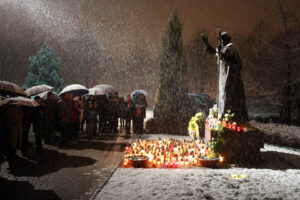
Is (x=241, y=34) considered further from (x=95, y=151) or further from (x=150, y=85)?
(x=95, y=151)

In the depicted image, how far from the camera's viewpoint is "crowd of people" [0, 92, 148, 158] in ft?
23.9

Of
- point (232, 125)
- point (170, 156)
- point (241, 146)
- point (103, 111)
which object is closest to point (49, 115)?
point (103, 111)

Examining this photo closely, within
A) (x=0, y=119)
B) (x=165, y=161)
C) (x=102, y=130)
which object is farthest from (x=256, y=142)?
(x=102, y=130)

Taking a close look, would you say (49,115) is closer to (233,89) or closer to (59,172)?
(59,172)

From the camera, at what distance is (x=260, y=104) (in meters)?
24.6

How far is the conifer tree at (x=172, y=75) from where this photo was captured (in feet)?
47.0

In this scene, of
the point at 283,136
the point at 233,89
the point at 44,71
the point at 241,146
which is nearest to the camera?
the point at 241,146

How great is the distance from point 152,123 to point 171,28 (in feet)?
17.4

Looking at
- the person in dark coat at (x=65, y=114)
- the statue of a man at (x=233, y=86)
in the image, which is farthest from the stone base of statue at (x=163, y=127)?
the statue of a man at (x=233, y=86)

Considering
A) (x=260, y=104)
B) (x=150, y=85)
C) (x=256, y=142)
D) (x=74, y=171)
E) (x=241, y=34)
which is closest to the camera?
(x=74, y=171)

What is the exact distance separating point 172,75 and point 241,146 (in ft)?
24.7

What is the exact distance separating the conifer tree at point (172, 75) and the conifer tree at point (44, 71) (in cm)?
2102

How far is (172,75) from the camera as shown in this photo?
1453 cm

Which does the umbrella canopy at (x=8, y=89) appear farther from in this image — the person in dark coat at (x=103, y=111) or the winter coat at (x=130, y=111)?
the winter coat at (x=130, y=111)
